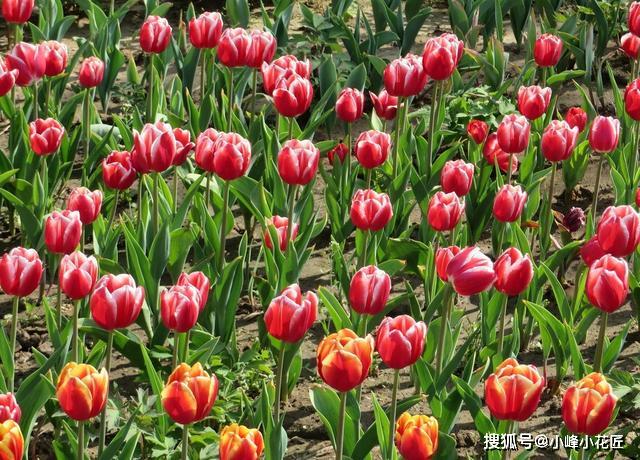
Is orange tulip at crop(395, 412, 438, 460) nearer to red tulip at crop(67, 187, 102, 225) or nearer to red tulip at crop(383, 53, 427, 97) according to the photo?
red tulip at crop(67, 187, 102, 225)

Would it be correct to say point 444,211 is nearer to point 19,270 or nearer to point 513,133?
point 513,133

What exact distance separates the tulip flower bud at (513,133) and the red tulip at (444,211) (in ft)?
1.62

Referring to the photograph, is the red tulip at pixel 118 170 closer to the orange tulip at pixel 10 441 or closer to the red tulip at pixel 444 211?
the red tulip at pixel 444 211

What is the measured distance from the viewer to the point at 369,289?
3014 millimetres

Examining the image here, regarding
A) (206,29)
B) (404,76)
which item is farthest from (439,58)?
(206,29)

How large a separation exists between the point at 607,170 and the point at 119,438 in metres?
3.12

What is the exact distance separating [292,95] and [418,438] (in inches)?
68.3

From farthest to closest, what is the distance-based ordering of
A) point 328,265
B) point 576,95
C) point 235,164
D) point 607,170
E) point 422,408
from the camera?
point 576,95 < point 607,170 < point 328,265 < point 422,408 < point 235,164

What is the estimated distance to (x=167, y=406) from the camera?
2605mm

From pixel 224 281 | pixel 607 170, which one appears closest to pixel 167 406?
pixel 224 281

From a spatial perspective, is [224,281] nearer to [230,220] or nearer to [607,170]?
[230,220]

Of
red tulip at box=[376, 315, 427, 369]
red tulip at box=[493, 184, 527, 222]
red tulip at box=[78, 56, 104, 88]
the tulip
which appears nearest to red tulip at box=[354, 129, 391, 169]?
the tulip

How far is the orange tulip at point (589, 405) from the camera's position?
2.66 metres

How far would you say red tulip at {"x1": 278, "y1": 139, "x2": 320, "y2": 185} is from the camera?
144 inches
